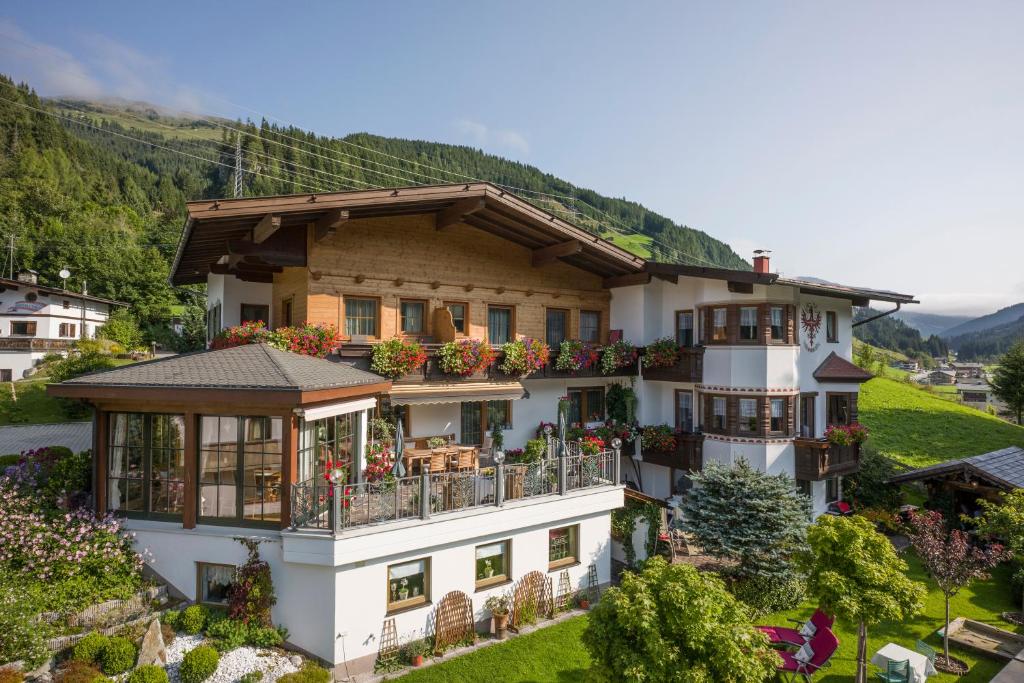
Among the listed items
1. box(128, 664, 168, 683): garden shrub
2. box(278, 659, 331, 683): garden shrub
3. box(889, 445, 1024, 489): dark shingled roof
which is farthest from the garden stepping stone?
box(889, 445, 1024, 489): dark shingled roof

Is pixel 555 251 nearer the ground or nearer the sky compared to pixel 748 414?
nearer the sky

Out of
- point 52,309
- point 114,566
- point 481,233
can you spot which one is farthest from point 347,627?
point 52,309

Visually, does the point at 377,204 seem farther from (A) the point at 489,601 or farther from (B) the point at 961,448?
(B) the point at 961,448

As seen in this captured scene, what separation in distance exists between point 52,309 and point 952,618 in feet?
168

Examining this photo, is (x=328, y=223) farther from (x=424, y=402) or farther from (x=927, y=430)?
(x=927, y=430)

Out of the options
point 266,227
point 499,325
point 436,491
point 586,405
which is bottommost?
point 436,491

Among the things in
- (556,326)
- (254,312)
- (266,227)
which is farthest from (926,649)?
(254,312)

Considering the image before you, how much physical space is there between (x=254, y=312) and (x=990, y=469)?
23.2 m

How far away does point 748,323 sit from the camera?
18000 millimetres

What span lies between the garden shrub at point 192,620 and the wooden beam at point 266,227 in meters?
8.15

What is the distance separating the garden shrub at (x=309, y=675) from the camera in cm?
953

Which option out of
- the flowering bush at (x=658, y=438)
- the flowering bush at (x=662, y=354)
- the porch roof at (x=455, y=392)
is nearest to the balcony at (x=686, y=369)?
the flowering bush at (x=662, y=354)

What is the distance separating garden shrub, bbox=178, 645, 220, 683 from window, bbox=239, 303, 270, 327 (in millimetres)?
10867

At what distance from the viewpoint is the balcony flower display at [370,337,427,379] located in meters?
14.6
